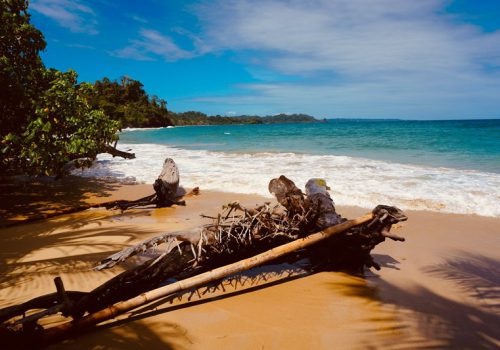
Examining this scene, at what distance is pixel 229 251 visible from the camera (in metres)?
3.70

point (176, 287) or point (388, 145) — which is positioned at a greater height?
point (388, 145)

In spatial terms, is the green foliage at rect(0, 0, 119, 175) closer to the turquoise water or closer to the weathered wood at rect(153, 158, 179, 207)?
the weathered wood at rect(153, 158, 179, 207)

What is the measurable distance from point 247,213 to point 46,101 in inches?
246

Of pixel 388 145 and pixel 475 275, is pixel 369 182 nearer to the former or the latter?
pixel 475 275

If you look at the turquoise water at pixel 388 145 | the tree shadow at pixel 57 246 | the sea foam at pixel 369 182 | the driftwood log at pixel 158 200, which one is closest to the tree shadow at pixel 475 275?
the sea foam at pixel 369 182

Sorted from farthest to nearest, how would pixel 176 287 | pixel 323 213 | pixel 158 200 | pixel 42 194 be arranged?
1. pixel 42 194
2. pixel 158 200
3. pixel 323 213
4. pixel 176 287

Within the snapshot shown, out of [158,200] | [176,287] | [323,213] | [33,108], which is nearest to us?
[176,287]

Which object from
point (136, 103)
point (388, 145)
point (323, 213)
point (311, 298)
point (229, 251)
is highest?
point (136, 103)

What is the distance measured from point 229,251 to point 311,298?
3.78 feet

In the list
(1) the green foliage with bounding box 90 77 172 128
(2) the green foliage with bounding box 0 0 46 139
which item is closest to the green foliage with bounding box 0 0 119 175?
(2) the green foliage with bounding box 0 0 46 139

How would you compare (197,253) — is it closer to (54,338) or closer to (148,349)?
(148,349)

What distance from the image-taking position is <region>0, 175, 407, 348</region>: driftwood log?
2910 mm

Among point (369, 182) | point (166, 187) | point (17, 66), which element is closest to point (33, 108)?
point (17, 66)

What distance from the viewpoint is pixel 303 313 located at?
337 centimetres
